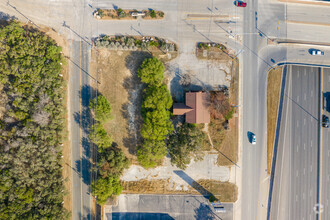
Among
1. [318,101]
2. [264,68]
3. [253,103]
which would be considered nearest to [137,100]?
[253,103]

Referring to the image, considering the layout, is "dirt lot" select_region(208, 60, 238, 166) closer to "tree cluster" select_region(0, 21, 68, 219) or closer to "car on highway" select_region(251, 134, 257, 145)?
"car on highway" select_region(251, 134, 257, 145)

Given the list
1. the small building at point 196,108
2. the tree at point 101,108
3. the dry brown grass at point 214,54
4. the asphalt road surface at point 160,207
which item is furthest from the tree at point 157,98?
the asphalt road surface at point 160,207

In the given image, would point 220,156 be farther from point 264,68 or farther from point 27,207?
point 27,207

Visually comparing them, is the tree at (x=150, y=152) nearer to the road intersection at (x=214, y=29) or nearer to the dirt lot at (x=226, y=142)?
the dirt lot at (x=226, y=142)

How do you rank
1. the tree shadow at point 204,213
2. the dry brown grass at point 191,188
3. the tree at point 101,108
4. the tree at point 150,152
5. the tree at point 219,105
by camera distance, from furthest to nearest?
the tree shadow at point 204,213, the dry brown grass at point 191,188, the tree at point 219,105, the tree at point 101,108, the tree at point 150,152

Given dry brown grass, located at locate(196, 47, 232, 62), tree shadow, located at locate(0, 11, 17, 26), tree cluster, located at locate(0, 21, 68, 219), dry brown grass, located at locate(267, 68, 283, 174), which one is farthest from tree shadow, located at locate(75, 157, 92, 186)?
dry brown grass, located at locate(267, 68, 283, 174)

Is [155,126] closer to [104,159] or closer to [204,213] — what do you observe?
[104,159]
